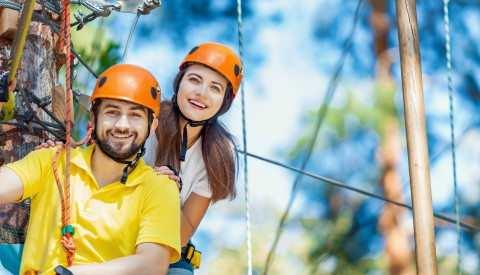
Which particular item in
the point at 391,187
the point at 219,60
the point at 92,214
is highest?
the point at 391,187

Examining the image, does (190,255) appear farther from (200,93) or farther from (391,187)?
(391,187)

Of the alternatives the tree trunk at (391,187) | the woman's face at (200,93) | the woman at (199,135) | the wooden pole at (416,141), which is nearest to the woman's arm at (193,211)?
the woman at (199,135)

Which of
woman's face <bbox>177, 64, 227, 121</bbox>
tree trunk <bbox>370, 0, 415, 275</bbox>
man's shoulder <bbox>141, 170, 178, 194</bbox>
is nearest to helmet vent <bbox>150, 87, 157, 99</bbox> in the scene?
man's shoulder <bbox>141, 170, 178, 194</bbox>

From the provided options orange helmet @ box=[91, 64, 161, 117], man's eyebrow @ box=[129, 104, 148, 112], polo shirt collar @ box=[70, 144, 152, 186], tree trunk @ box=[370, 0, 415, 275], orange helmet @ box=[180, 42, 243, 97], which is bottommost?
polo shirt collar @ box=[70, 144, 152, 186]

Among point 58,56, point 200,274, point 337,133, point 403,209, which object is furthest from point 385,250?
point 58,56

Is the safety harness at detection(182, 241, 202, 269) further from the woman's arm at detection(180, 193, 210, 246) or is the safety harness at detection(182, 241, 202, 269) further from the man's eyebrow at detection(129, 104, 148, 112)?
the man's eyebrow at detection(129, 104, 148, 112)

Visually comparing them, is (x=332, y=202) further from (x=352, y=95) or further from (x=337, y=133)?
(x=352, y=95)

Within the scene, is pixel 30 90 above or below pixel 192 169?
above

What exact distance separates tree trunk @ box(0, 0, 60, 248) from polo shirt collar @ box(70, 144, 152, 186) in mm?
739

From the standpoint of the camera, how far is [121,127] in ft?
6.04

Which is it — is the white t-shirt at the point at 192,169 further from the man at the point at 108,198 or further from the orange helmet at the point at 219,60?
the man at the point at 108,198

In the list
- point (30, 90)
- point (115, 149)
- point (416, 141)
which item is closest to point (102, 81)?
point (115, 149)

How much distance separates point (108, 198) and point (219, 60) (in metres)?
0.83

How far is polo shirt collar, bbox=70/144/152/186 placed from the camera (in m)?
1.82
